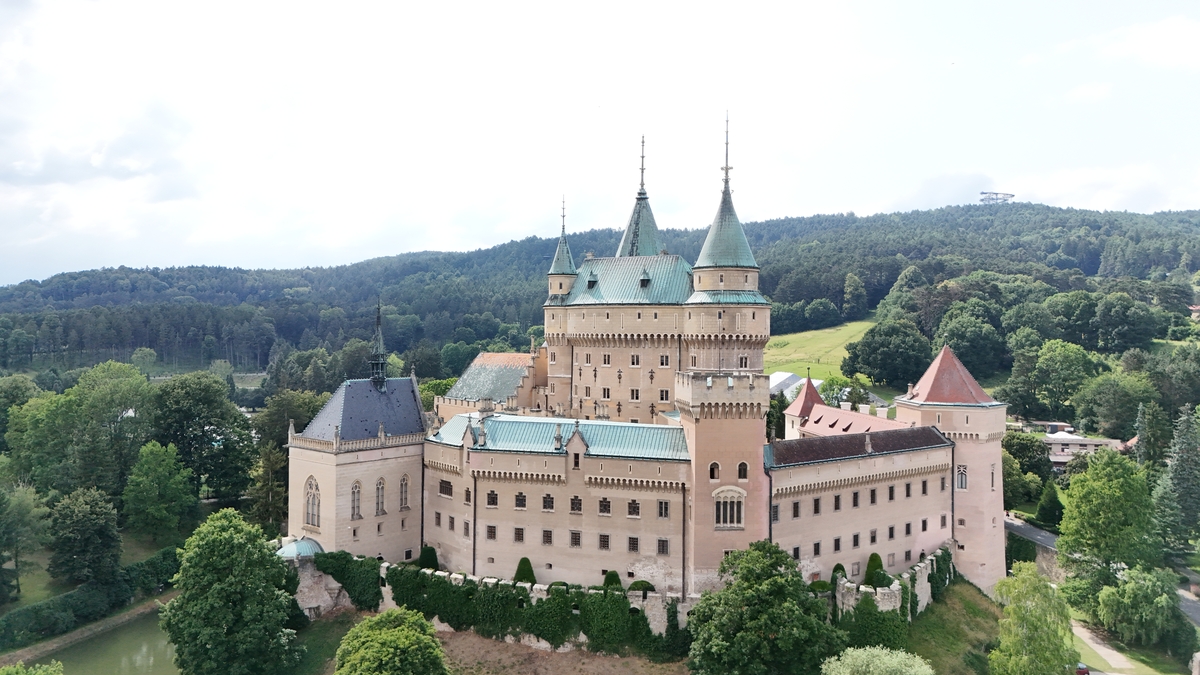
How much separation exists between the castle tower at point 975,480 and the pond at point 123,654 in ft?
177

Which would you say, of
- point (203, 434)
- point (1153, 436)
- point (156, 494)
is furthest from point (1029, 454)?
point (156, 494)

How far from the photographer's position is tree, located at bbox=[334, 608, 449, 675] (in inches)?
1452

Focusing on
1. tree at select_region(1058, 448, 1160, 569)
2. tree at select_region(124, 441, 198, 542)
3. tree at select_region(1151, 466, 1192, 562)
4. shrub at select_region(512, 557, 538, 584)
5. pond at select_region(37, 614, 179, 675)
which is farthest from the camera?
tree at select_region(1151, 466, 1192, 562)

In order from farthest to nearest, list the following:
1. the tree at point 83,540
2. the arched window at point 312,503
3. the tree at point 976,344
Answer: the tree at point 976,344
the tree at point 83,540
the arched window at point 312,503

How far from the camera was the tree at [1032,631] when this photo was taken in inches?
1704

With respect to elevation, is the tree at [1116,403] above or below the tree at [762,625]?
above

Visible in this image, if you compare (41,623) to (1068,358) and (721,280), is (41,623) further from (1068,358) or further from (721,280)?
(1068,358)

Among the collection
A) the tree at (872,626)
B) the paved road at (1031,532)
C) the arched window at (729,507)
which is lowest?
the paved road at (1031,532)

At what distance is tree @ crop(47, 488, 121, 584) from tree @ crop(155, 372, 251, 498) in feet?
49.5

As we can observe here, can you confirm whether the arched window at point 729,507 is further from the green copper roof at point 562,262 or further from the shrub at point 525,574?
the green copper roof at point 562,262

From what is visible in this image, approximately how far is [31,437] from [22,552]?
56.8 feet

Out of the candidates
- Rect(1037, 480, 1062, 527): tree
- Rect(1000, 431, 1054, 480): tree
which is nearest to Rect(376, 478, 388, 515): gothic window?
Rect(1037, 480, 1062, 527): tree

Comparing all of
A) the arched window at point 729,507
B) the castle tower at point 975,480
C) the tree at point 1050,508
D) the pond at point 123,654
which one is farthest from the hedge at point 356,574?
the tree at point 1050,508

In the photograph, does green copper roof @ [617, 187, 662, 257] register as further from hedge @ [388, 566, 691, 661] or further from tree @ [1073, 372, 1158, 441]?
tree @ [1073, 372, 1158, 441]
